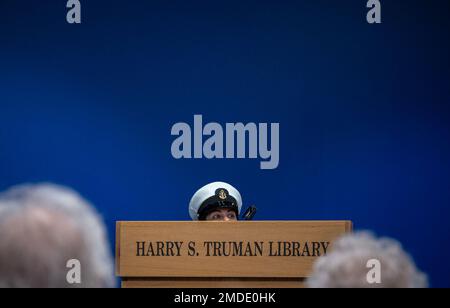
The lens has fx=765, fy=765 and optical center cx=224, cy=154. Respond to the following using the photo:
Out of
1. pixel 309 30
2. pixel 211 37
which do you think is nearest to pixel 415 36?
pixel 309 30

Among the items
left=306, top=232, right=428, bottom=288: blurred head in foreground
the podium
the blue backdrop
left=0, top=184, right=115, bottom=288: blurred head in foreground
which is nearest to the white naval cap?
the podium

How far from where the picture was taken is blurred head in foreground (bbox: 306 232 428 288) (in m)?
0.87

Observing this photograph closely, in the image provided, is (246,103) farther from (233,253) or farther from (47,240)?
(47,240)

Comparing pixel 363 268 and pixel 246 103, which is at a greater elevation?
pixel 246 103

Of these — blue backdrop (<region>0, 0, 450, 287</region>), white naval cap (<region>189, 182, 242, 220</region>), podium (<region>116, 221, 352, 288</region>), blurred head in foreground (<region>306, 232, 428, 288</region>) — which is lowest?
blurred head in foreground (<region>306, 232, 428, 288</region>)

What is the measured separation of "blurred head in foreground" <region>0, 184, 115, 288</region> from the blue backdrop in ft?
8.56

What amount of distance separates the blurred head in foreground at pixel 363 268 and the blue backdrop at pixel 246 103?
8.19ft

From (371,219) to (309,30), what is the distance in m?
0.90

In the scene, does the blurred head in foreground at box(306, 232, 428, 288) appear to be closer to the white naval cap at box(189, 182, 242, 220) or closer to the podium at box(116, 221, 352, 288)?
the podium at box(116, 221, 352, 288)

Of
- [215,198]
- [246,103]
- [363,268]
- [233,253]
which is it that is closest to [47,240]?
[363,268]

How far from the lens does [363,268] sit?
890 millimetres

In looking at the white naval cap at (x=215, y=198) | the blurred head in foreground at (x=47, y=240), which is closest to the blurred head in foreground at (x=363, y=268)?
the blurred head in foreground at (x=47, y=240)

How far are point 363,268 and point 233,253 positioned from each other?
36.9 inches

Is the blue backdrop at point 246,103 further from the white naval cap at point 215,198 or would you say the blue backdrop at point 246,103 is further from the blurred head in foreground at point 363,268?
the blurred head in foreground at point 363,268
